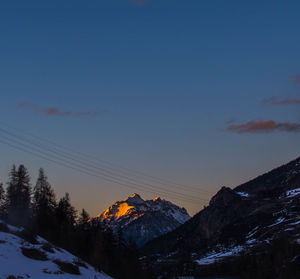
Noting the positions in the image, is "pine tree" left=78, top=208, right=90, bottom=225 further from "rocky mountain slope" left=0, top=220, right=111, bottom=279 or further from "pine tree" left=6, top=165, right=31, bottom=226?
"rocky mountain slope" left=0, top=220, right=111, bottom=279

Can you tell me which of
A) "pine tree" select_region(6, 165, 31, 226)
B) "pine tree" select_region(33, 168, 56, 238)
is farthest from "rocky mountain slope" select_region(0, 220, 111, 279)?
"pine tree" select_region(6, 165, 31, 226)

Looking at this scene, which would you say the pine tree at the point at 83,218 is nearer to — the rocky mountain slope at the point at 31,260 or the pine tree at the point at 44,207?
the pine tree at the point at 44,207

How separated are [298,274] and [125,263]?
346 feet

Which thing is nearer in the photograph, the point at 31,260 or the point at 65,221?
the point at 31,260

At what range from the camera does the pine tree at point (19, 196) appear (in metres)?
119

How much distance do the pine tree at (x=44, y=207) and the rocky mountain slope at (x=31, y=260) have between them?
90.9 ft

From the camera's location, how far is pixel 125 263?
5002 inches

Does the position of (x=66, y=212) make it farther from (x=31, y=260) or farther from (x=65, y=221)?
(x=31, y=260)

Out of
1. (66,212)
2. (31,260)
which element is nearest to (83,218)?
(66,212)

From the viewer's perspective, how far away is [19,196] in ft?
400

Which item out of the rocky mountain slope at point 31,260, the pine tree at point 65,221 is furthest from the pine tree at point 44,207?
the rocky mountain slope at point 31,260

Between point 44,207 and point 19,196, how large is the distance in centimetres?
1065

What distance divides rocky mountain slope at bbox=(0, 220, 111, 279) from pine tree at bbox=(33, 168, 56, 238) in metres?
27.7

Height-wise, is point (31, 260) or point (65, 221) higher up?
point (65, 221)
